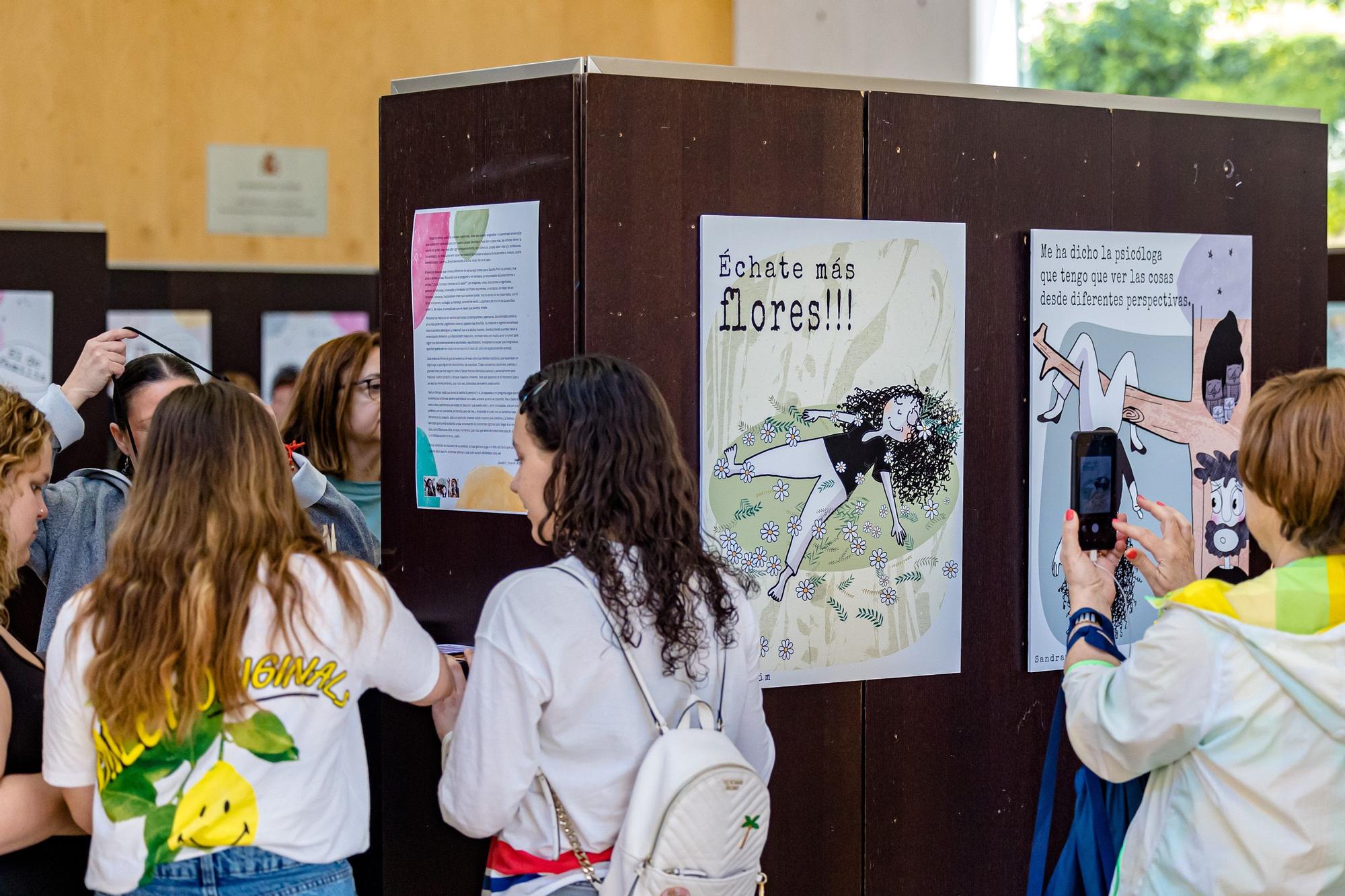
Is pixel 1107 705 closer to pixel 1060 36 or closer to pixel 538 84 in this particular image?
pixel 538 84

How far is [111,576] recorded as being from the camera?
1.58 meters

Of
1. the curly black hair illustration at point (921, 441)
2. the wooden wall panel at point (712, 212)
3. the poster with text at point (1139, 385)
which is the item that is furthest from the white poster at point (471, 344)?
the poster with text at point (1139, 385)

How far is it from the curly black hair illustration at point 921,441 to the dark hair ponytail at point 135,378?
56.3 inches

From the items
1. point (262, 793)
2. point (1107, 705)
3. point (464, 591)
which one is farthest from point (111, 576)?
point (1107, 705)

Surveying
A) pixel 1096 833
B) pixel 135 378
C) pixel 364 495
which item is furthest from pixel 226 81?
pixel 1096 833

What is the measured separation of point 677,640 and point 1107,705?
60cm

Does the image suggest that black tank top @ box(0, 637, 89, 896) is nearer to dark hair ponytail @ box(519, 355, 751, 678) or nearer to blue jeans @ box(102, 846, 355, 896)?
blue jeans @ box(102, 846, 355, 896)

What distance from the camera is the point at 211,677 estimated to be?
1541 millimetres

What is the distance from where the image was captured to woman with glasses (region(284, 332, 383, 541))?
3.25 m

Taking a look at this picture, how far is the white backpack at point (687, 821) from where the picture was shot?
1556 millimetres

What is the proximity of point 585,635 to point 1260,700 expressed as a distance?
2.90ft

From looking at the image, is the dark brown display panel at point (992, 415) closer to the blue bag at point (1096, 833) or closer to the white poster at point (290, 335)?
the blue bag at point (1096, 833)

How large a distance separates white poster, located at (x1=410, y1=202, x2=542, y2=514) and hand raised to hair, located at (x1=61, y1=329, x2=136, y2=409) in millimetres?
658

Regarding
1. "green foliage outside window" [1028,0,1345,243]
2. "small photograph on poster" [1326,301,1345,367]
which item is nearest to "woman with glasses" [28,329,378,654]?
"small photograph on poster" [1326,301,1345,367]
